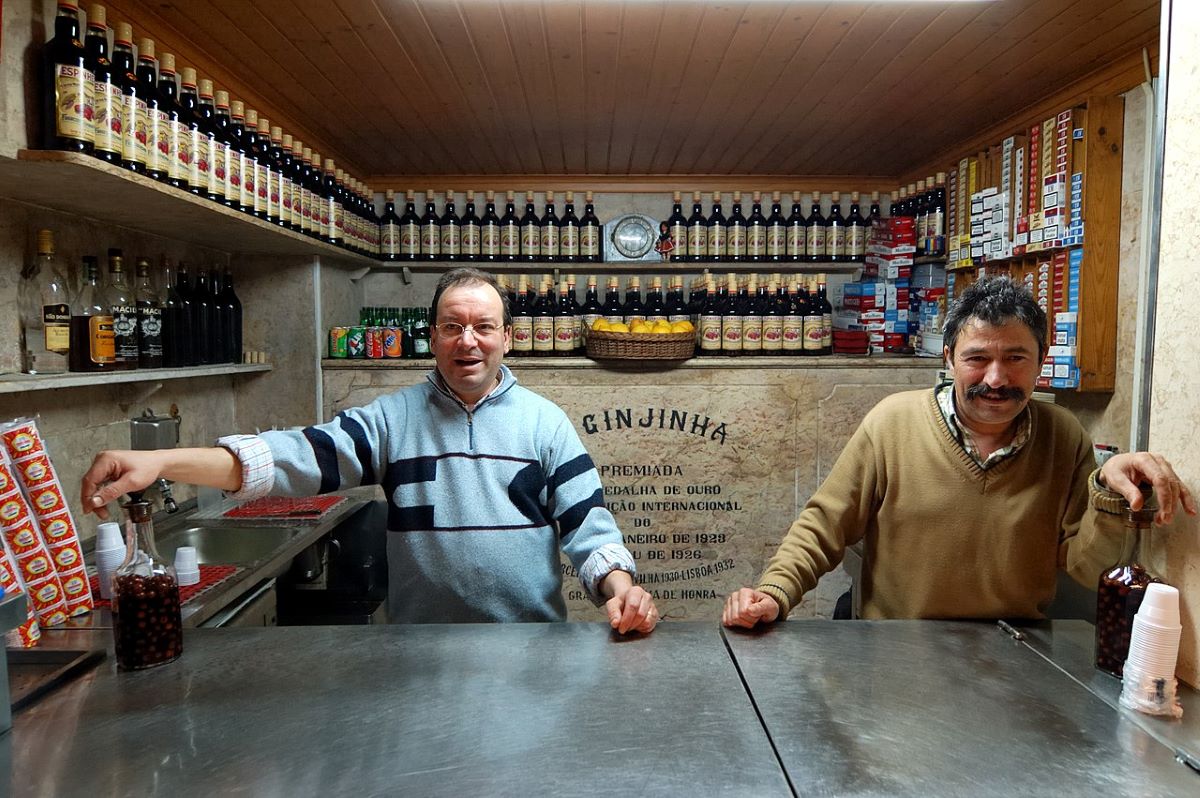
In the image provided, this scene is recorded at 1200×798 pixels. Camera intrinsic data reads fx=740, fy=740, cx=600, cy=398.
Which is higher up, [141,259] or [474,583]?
[141,259]

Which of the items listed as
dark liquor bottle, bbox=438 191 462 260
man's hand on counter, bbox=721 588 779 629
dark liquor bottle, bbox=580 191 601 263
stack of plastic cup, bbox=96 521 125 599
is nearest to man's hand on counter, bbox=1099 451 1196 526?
man's hand on counter, bbox=721 588 779 629

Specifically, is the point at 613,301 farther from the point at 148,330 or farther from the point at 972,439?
the point at 972,439

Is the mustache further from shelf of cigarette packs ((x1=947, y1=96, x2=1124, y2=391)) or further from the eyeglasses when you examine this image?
shelf of cigarette packs ((x1=947, y1=96, x2=1124, y2=391))

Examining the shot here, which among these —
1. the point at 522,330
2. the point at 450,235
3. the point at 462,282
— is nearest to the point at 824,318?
the point at 522,330

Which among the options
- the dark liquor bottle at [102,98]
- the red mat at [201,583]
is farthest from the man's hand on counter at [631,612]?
the dark liquor bottle at [102,98]

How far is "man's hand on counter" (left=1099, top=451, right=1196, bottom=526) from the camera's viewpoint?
105cm

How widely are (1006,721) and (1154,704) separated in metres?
0.20

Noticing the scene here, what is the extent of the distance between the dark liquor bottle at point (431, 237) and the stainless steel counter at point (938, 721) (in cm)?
314

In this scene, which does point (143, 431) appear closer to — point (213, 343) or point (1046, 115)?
point (213, 343)

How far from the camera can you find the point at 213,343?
291cm

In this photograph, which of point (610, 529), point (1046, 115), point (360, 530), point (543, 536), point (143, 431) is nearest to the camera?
point (610, 529)

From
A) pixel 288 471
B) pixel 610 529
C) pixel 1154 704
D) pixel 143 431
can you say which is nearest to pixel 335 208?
pixel 143 431

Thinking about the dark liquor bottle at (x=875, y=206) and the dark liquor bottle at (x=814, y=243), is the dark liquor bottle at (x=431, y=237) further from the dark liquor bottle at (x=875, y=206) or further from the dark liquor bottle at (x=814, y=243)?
the dark liquor bottle at (x=875, y=206)

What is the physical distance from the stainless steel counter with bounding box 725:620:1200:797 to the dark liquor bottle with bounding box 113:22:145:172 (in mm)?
1785
